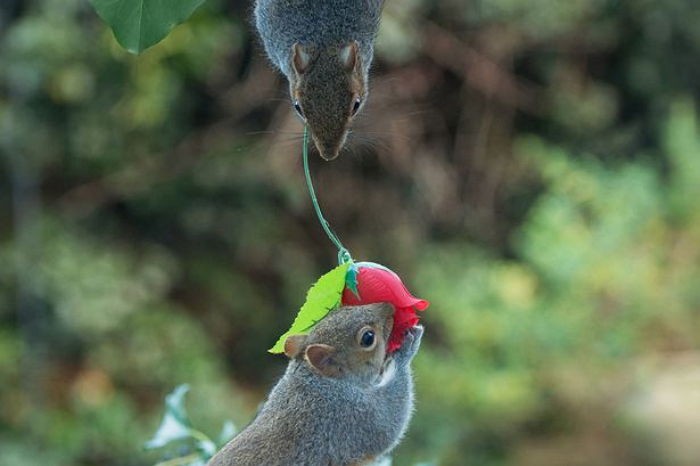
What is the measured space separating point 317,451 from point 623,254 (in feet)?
11.1

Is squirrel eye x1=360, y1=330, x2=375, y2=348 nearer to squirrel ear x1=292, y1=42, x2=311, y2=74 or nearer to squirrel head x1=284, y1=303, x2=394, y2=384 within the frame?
squirrel head x1=284, y1=303, x2=394, y2=384

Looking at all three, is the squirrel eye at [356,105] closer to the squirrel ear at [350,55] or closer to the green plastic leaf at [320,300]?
the squirrel ear at [350,55]

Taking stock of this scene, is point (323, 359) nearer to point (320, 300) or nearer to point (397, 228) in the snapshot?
point (320, 300)

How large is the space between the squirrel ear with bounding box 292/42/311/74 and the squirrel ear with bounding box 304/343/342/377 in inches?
11.4

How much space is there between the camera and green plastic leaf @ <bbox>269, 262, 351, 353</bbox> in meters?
1.09

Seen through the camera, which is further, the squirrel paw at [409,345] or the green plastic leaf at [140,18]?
the squirrel paw at [409,345]

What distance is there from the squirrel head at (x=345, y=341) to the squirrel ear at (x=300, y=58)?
0.85 feet

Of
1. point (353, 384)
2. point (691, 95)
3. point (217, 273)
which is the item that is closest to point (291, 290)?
point (217, 273)

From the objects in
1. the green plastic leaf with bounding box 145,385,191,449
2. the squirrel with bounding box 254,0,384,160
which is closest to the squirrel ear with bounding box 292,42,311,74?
the squirrel with bounding box 254,0,384,160

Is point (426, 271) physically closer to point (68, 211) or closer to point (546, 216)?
point (546, 216)

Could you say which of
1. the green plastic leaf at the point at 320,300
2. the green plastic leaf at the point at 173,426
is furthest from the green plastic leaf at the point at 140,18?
the green plastic leaf at the point at 173,426

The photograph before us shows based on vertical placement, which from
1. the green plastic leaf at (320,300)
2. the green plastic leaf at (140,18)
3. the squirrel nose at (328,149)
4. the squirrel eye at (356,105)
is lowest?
the green plastic leaf at (320,300)

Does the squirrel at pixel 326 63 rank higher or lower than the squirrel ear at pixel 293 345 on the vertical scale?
higher

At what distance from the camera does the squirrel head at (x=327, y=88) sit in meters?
1.16
